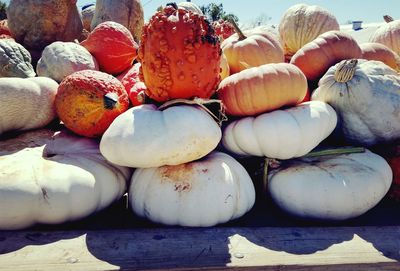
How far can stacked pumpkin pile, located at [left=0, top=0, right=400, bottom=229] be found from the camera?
4.42 feet

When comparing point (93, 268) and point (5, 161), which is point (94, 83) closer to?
point (5, 161)

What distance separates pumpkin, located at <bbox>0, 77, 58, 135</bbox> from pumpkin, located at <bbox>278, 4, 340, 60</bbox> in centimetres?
218

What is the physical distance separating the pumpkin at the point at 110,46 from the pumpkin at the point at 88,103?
0.59 metres

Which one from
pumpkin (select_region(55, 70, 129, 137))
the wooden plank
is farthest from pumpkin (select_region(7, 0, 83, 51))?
the wooden plank

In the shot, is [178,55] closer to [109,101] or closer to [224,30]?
[109,101]

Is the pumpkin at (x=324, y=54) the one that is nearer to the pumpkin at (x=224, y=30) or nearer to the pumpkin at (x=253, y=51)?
the pumpkin at (x=253, y=51)

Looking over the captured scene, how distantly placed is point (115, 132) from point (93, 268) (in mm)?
521

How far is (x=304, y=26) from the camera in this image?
10.9 feet

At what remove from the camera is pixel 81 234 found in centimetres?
122

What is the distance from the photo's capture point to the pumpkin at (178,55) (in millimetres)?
1464

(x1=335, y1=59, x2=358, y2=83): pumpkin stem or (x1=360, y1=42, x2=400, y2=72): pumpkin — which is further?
(x1=360, y1=42, x2=400, y2=72): pumpkin

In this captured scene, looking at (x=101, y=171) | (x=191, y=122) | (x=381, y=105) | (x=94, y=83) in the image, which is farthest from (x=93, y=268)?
(x=381, y=105)

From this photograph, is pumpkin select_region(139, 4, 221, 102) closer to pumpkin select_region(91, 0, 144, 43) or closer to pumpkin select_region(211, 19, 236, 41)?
pumpkin select_region(211, 19, 236, 41)

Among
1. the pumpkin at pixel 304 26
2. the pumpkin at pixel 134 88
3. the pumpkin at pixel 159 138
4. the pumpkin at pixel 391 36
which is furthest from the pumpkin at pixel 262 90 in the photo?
the pumpkin at pixel 391 36
